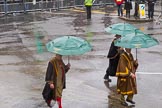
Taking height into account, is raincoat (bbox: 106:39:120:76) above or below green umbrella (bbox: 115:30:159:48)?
below

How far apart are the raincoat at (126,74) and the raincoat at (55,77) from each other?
57.4 inches

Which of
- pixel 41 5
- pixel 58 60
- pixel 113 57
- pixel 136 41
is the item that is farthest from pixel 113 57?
pixel 41 5

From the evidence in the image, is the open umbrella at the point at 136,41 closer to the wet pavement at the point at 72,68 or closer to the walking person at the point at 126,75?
the walking person at the point at 126,75

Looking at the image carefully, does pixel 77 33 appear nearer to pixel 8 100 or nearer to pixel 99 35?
pixel 99 35

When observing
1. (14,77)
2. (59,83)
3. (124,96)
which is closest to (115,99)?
(124,96)

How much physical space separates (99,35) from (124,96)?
1058 centimetres

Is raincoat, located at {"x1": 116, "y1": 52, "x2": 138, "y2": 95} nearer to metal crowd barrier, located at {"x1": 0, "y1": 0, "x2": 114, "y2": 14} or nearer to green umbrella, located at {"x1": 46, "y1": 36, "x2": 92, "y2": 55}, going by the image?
green umbrella, located at {"x1": 46, "y1": 36, "x2": 92, "y2": 55}

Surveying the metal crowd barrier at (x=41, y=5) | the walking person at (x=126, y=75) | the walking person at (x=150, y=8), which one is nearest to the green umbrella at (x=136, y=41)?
the walking person at (x=126, y=75)

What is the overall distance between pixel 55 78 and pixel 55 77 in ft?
0.08

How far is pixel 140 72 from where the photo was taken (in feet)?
44.7

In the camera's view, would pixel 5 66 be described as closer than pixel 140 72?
No

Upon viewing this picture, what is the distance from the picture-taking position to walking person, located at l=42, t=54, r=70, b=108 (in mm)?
9008

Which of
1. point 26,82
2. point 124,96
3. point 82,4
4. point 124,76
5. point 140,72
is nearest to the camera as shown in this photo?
point 124,76

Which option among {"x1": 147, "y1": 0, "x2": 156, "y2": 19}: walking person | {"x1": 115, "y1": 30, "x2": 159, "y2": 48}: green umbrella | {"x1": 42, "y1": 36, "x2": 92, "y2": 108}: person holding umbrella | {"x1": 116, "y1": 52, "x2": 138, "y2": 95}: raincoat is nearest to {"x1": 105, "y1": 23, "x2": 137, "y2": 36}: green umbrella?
{"x1": 115, "y1": 30, "x2": 159, "y2": 48}: green umbrella
